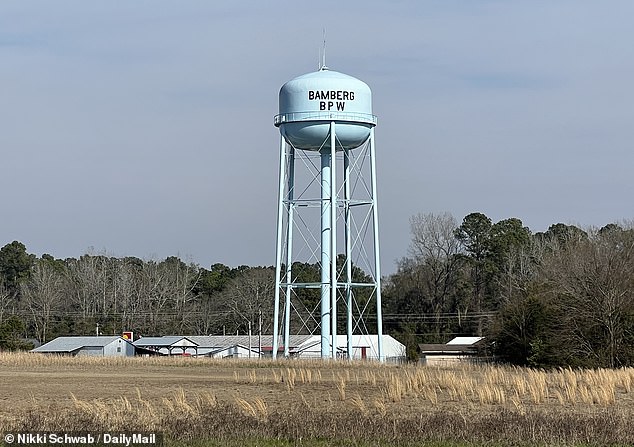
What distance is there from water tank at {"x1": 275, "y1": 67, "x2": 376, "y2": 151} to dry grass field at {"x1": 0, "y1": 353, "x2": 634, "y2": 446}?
764 inches

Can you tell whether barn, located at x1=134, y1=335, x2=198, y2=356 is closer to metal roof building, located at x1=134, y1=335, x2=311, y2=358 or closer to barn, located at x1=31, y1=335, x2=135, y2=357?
metal roof building, located at x1=134, y1=335, x2=311, y2=358

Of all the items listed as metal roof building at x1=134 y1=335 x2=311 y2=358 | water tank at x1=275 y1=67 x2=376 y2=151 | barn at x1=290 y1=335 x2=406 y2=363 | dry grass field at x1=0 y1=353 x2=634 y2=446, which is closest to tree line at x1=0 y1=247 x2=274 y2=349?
metal roof building at x1=134 y1=335 x2=311 y2=358

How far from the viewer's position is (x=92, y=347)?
9869cm

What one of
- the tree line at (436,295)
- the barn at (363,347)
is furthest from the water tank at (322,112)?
the barn at (363,347)

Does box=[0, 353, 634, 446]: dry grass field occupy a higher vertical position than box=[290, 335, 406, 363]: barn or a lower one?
lower

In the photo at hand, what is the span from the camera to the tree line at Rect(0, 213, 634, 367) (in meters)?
55.7

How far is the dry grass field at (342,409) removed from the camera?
21609 millimetres

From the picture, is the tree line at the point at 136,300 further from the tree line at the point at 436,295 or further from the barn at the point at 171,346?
the barn at the point at 171,346

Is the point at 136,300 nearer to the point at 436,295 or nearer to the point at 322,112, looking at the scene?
the point at 436,295

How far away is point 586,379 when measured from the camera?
3812 centimetres

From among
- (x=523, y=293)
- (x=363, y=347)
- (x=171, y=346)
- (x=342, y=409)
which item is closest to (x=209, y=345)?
(x=171, y=346)

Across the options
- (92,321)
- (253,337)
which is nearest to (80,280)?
(92,321)

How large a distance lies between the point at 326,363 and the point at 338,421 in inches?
1456

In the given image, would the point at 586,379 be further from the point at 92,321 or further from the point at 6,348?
the point at 92,321
